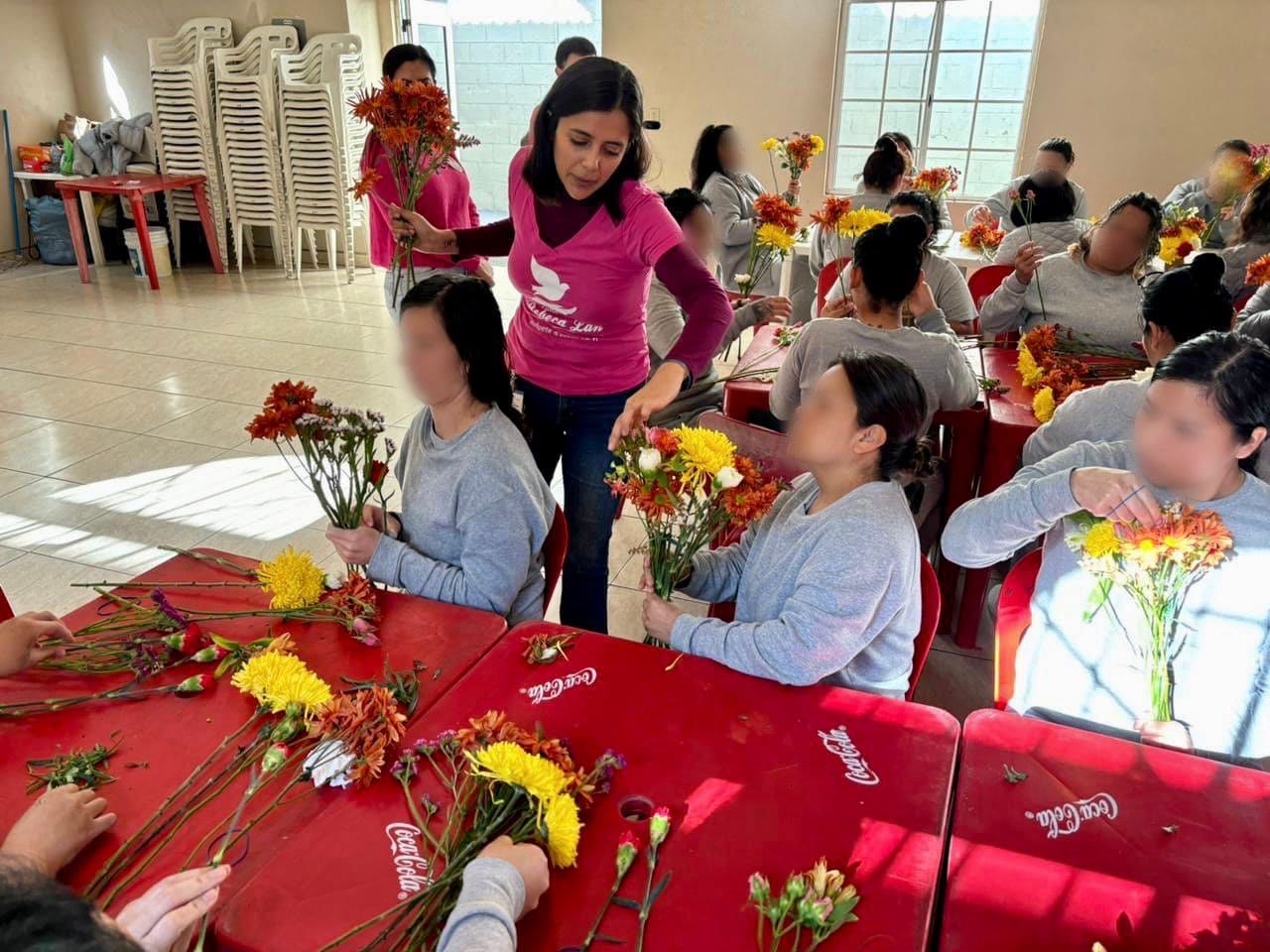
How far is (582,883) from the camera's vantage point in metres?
1.03

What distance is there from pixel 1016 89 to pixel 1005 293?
4596 mm

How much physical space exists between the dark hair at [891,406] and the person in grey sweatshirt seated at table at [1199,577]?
19cm

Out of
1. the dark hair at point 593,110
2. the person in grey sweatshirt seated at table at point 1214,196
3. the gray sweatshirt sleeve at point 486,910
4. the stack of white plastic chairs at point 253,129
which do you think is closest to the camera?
the gray sweatshirt sleeve at point 486,910

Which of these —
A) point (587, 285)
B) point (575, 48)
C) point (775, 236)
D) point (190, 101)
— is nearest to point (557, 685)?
point (587, 285)

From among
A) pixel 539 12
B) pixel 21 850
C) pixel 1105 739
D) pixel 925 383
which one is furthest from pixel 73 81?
pixel 1105 739

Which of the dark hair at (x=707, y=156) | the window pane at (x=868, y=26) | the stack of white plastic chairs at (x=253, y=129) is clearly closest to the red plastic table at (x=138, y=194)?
the stack of white plastic chairs at (x=253, y=129)

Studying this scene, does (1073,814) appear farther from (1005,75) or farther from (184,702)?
(1005,75)

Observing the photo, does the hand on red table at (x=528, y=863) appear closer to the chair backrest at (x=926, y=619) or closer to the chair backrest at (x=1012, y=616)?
the chair backrest at (x=926, y=619)

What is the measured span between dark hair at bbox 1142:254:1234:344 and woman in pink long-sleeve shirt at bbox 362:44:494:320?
1863 millimetres

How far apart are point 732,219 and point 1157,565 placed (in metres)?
3.51

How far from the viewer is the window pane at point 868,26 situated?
23.5ft

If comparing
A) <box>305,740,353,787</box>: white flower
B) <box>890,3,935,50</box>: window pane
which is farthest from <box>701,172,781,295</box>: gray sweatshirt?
<box>305,740,353,787</box>: white flower

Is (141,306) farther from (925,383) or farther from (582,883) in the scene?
(582,883)

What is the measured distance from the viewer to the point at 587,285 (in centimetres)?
207
